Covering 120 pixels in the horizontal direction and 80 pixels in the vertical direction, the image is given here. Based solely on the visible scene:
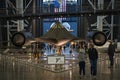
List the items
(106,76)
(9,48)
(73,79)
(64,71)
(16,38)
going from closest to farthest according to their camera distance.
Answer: (73,79)
(106,76)
(64,71)
(16,38)
(9,48)

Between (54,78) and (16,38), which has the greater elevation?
(16,38)

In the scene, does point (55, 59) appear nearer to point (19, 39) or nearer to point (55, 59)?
point (55, 59)

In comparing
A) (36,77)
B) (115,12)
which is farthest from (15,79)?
(115,12)

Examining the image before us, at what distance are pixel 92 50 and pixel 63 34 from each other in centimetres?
767

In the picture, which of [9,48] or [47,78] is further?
[9,48]

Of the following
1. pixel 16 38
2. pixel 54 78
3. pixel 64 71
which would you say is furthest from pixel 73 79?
pixel 16 38

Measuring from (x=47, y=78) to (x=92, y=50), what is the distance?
2.81 metres

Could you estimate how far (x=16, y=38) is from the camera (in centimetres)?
2514

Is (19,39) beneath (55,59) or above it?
above

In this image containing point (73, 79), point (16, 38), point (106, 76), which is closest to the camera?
point (73, 79)

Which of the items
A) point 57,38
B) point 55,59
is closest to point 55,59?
point 55,59

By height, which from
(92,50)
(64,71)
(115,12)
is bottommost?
(64,71)

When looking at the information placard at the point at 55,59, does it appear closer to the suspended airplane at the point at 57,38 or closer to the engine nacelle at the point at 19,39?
the suspended airplane at the point at 57,38

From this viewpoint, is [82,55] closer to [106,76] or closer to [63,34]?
[106,76]
